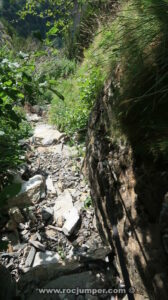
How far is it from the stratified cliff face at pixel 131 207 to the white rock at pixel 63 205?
0.73 m

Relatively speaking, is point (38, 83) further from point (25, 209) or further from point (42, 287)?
point (25, 209)

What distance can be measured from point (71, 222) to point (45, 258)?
51cm

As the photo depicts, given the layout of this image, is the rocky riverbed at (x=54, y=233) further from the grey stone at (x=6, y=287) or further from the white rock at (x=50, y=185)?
the grey stone at (x=6, y=287)

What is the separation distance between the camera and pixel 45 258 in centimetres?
222

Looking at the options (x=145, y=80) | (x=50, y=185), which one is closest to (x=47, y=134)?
(x=50, y=185)

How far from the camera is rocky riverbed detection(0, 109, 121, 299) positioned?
5.95ft

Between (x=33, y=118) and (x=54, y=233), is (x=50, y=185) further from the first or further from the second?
(x=33, y=118)

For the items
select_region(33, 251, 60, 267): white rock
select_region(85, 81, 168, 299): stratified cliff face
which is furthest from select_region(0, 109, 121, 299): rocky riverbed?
select_region(85, 81, 168, 299): stratified cliff face

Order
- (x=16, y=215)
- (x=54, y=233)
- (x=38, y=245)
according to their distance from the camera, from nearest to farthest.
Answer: (x=38, y=245)
(x=54, y=233)
(x=16, y=215)

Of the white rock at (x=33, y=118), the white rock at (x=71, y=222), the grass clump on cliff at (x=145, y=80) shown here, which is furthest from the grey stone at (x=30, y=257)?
the white rock at (x=33, y=118)

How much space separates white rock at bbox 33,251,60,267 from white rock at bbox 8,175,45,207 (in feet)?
2.63

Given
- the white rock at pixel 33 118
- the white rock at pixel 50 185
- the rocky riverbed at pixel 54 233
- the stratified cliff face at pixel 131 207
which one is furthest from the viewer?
the white rock at pixel 33 118

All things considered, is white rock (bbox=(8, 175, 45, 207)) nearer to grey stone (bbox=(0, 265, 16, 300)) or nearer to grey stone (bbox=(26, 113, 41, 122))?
grey stone (bbox=(0, 265, 16, 300))

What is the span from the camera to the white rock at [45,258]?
2.14 metres
